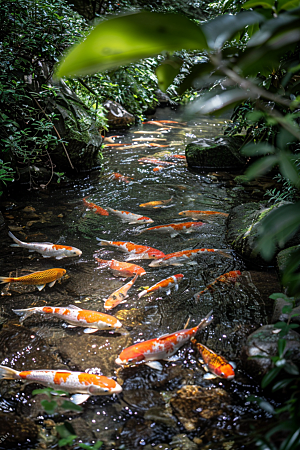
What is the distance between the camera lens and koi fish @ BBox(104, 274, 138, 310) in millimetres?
3326

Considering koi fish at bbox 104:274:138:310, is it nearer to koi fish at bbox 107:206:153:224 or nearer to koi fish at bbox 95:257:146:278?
koi fish at bbox 95:257:146:278

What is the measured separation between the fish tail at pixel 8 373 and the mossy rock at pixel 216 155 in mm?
6536

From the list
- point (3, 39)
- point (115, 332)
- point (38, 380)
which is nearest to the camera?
point (38, 380)

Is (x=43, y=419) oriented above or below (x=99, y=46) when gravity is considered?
below

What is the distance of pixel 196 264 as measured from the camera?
13.5ft

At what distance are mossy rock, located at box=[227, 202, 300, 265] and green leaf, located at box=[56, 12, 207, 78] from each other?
10.8 feet

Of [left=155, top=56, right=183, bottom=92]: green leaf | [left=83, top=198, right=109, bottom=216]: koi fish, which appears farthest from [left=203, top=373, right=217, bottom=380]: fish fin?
[left=83, top=198, right=109, bottom=216]: koi fish

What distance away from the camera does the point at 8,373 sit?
8.02ft

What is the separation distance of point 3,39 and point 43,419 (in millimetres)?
5743

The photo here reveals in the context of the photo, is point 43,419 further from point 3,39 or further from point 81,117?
point 81,117

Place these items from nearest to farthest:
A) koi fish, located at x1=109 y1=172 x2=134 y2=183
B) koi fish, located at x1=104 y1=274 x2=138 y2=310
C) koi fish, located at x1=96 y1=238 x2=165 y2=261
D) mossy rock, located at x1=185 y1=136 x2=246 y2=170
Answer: koi fish, located at x1=104 y1=274 x2=138 y2=310, koi fish, located at x1=96 y1=238 x2=165 y2=261, koi fish, located at x1=109 y1=172 x2=134 y2=183, mossy rock, located at x1=185 y1=136 x2=246 y2=170

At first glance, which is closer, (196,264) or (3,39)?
(196,264)

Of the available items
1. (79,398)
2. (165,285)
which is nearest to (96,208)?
(165,285)

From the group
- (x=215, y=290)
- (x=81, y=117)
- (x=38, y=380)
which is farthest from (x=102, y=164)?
(x=38, y=380)
